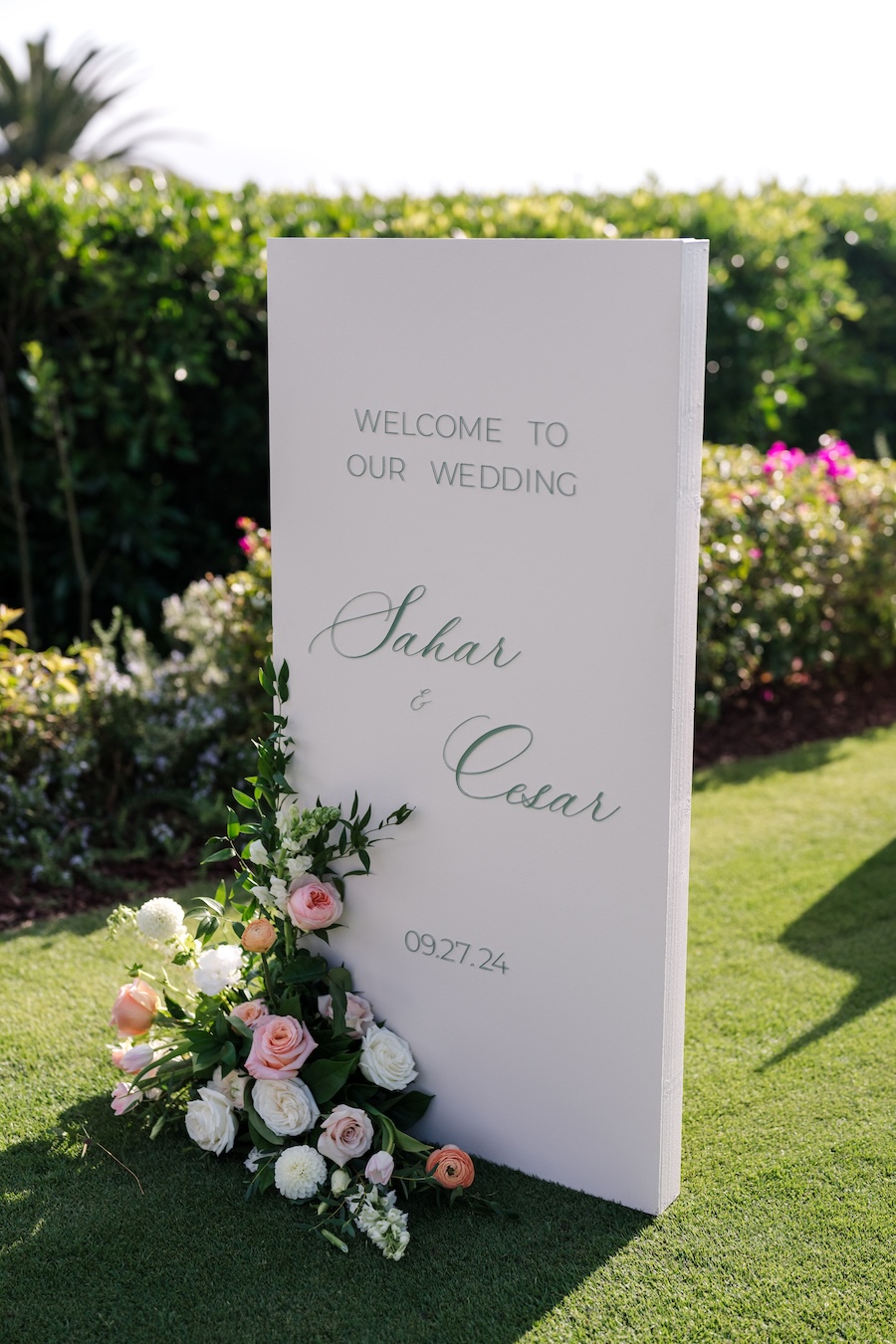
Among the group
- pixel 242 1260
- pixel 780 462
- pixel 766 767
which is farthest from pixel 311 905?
pixel 780 462

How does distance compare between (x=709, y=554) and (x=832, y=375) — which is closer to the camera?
(x=709, y=554)

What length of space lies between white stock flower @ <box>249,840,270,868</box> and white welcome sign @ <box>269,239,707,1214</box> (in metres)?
0.18

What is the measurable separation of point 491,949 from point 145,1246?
87 centimetres

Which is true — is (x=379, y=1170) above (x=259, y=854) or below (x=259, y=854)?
below

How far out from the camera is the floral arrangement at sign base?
98.0 inches

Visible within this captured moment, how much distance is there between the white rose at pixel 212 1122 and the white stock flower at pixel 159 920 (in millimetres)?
341

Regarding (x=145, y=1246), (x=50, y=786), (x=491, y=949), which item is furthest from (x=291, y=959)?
(x=50, y=786)

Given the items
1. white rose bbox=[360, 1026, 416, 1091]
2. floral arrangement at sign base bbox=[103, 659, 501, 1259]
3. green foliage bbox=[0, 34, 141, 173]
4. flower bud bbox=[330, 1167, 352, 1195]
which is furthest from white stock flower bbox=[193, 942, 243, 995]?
green foliage bbox=[0, 34, 141, 173]

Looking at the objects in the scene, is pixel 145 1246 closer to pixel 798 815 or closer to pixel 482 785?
pixel 482 785

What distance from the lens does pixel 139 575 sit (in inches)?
235

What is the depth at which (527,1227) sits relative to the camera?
7.95ft

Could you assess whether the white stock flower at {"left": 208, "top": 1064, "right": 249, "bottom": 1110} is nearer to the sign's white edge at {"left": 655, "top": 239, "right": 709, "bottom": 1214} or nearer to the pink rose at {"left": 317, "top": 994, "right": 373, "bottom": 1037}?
the pink rose at {"left": 317, "top": 994, "right": 373, "bottom": 1037}

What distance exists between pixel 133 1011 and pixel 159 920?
0.66ft

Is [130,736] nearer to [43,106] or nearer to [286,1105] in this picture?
[286,1105]
